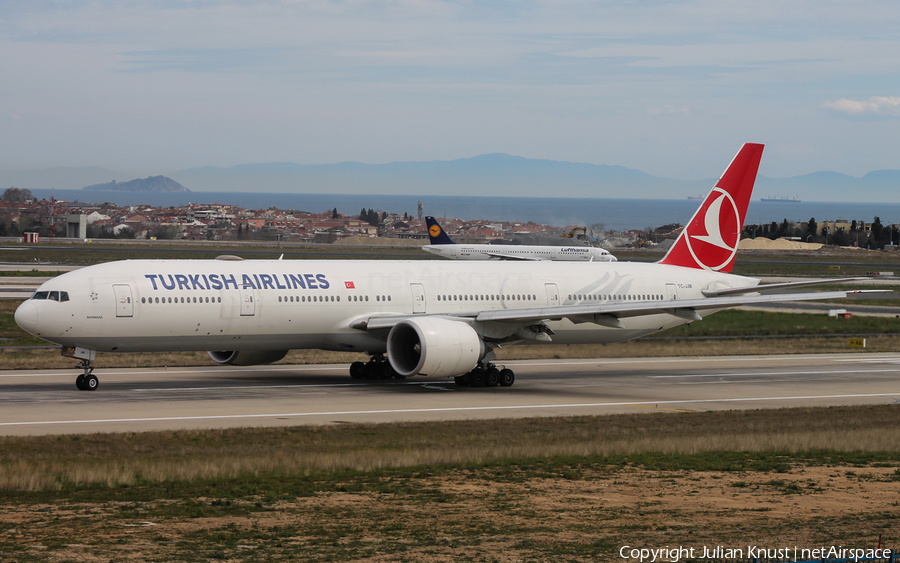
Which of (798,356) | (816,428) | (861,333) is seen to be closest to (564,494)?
(816,428)

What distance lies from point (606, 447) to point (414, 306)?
552 inches

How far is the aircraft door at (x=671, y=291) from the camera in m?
42.9

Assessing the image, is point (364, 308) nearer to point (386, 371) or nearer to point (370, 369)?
point (370, 369)

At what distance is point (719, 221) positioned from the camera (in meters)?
45.3

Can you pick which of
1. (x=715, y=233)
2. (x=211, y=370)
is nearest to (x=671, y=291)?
(x=715, y=233)

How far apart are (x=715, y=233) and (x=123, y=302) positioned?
2566 centimetres

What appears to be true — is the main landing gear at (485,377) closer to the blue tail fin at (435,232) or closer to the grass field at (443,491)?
the grass field at (443,491)

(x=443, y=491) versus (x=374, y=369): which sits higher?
(x=374, y=369)

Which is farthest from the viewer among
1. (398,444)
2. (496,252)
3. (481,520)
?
(496,252)

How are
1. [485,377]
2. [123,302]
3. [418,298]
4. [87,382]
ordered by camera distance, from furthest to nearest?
1. [418,298]
2. [485,377]
3. [87,382]
4. [123,302]

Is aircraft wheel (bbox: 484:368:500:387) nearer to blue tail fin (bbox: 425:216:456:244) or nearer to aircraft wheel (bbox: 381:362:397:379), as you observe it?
aircraft wheel (bbox: 381:362:397:379)

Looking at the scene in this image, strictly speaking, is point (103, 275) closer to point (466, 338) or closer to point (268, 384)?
point (268, 384)

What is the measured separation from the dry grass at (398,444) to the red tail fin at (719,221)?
15054mm

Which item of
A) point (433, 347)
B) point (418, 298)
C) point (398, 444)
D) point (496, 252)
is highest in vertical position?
point (496, 252)
